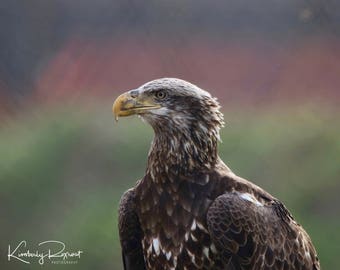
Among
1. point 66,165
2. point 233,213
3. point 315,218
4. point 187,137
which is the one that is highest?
point 66,165

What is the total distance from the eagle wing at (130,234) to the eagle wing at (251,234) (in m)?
0.61

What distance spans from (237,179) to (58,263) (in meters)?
5.54

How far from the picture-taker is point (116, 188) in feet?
34.5

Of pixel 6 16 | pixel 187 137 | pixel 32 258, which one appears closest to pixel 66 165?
pixel 32 258

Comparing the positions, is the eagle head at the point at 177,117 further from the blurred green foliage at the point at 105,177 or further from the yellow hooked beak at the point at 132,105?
the blurred green foliage at the point at 105,177

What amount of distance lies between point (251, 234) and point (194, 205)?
1.37 ft

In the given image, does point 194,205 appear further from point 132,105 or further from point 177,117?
point 132,105

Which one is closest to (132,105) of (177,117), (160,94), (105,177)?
(160,94)

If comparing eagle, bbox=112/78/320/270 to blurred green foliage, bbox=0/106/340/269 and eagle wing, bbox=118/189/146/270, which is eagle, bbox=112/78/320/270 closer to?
eagle wing, bbox=118/189/146/270

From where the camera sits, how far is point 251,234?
195 inches

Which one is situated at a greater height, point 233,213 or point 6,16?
point 6,16

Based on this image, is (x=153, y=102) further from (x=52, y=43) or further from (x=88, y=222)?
(x=52, y=43)

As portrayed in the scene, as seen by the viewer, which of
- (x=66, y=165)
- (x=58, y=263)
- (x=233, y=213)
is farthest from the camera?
(x=66, y=165)

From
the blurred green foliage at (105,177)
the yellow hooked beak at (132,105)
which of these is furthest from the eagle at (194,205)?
the blurred green foliage at (105,177)
